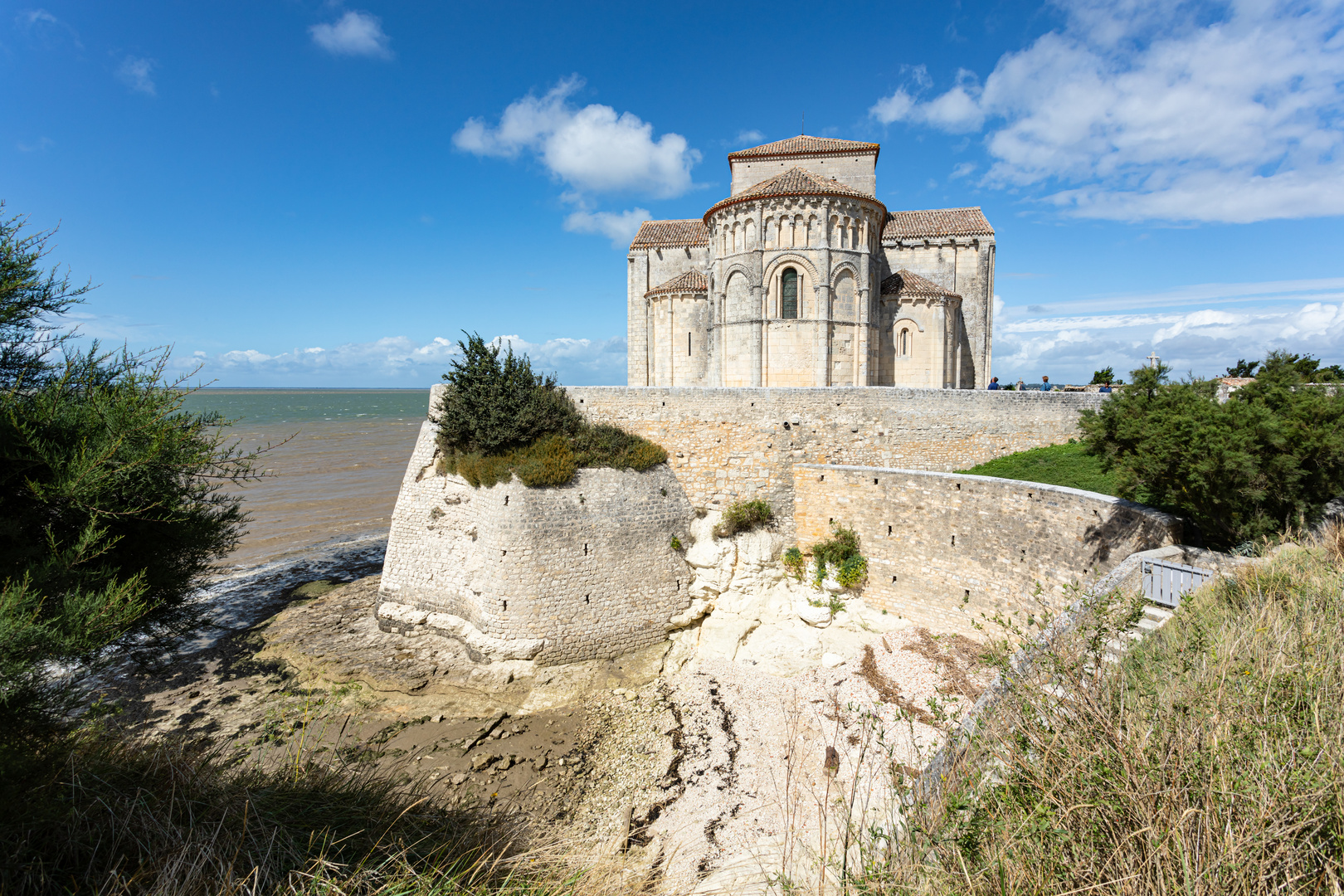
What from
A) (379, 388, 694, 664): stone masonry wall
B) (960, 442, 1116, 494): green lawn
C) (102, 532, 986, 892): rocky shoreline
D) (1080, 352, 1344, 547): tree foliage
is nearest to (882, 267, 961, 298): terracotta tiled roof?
(960, 442, 1116, 494): green lawn

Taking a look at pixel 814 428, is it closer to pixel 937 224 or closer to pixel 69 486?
pixel 937 224

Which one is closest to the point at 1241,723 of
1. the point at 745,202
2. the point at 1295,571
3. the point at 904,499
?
the point at 1295,571

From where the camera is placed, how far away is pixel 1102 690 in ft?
12.0

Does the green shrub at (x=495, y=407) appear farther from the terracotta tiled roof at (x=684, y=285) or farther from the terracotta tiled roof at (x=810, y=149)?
the terracotta tiled roof at (x=810, y=149)

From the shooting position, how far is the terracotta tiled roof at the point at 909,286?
1800 centimetres

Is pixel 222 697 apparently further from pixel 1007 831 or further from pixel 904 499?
pixel 904 499

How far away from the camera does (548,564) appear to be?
12.0 meters

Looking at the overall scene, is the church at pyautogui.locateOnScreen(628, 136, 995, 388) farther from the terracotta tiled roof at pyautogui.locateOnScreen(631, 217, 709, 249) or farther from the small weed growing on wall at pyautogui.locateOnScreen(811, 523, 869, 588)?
the small weed growing on wall at pyautogui.locateOnScreen(811, 523, 869, 588)

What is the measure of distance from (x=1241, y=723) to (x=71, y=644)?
9.84m

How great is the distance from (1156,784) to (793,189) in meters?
A: 16.2

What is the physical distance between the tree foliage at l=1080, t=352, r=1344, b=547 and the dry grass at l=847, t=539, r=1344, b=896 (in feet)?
15.5

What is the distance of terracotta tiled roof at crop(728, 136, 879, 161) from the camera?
19.1 m

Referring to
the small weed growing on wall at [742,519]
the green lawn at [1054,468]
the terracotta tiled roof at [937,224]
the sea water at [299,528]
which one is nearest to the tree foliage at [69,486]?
the sea water at [299,528]

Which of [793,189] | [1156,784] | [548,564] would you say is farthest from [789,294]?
[1156,784]
